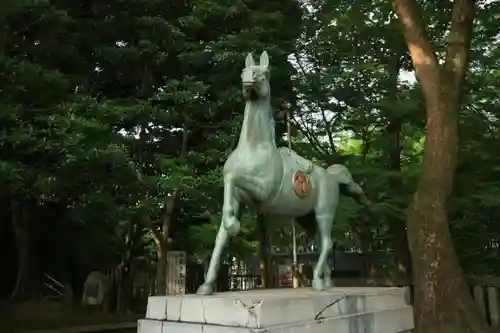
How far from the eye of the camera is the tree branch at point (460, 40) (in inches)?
385

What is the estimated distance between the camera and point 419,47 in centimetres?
995

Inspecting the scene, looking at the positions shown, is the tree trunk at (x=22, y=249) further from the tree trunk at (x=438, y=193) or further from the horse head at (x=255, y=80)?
the horse head at (x=255, y=80)

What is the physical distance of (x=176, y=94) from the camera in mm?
11391

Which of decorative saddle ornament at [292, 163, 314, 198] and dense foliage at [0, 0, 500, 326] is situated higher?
dense foliage at [0, 0, 500, 326]

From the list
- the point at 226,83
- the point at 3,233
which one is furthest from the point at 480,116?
the point at 3,233

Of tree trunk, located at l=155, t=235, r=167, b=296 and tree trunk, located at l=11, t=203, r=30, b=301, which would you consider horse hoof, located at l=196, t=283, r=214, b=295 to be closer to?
tree trunk, located at l=155, t=235, r=167, b=296

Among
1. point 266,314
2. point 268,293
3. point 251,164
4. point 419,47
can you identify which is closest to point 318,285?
point 268,293

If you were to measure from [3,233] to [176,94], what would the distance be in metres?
7.99

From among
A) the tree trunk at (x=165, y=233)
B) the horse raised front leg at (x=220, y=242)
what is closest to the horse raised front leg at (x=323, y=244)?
the horse raised front leg at (x=220, y=242)

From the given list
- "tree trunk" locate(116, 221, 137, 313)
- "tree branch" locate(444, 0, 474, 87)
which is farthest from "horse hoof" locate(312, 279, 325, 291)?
"tree trunk" locate(116, 221, 137, 313)

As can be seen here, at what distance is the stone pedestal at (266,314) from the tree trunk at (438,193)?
9.91 feet

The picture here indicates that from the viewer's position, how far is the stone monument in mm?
4562

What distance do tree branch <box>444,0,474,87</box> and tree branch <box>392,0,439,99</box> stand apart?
0.29 meters

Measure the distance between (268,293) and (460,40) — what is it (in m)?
6.66
